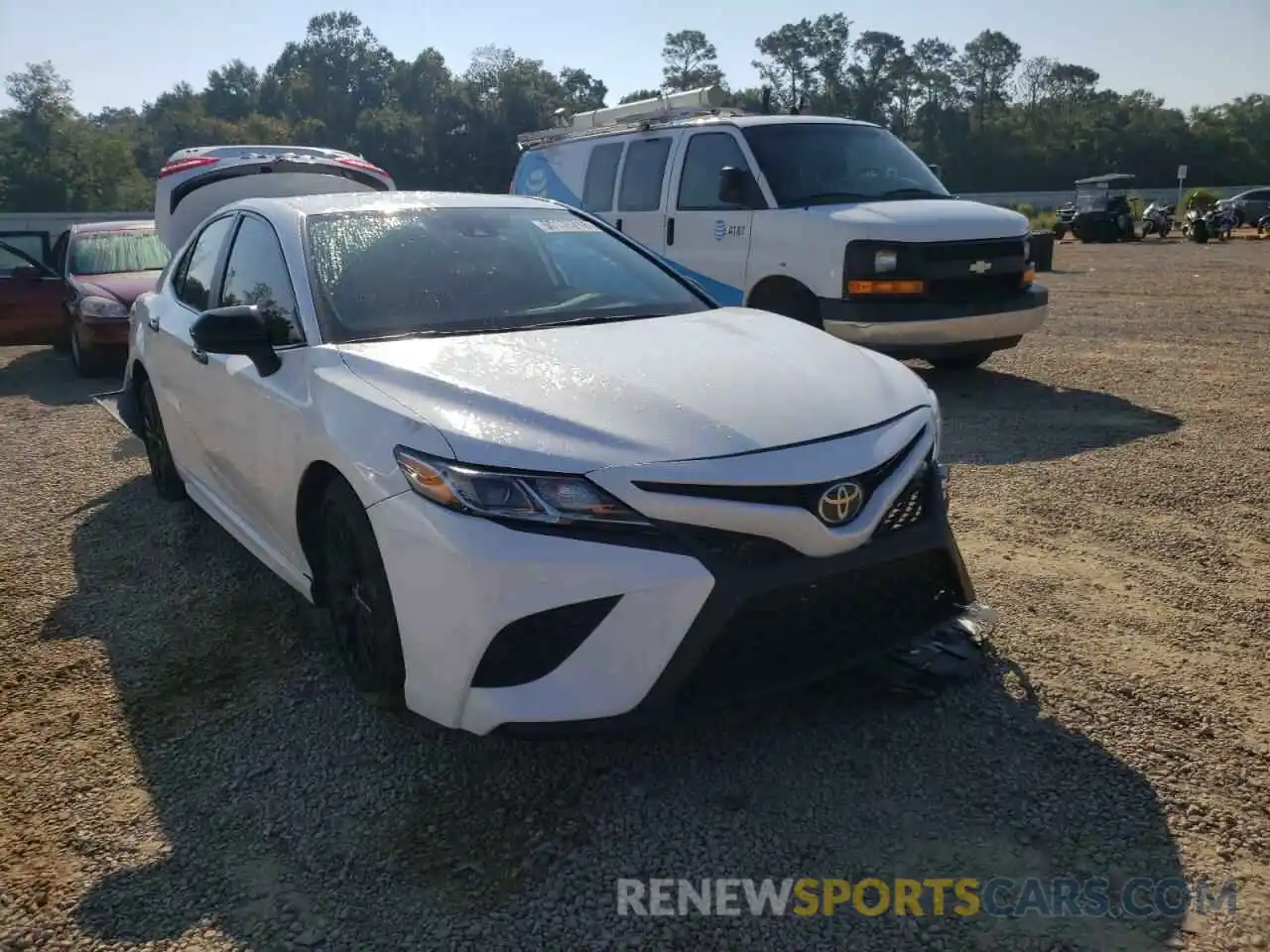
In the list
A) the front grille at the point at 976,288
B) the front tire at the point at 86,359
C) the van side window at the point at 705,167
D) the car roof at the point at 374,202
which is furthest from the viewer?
the front tire at the point at 86,359

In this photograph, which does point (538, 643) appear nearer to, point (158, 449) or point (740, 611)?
point (740, 611)

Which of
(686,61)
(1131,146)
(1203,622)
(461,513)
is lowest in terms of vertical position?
(1203,622)

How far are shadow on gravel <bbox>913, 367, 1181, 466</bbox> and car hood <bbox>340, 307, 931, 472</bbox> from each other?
2.81 m

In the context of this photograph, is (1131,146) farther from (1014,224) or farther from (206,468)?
(206,468)

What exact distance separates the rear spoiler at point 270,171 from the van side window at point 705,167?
235 cm

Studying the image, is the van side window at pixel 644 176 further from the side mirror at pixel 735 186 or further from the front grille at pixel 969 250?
the front grille at pixel 969 250

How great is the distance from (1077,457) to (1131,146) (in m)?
78.4

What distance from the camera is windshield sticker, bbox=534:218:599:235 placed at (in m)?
4.21

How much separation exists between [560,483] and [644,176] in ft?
21.7

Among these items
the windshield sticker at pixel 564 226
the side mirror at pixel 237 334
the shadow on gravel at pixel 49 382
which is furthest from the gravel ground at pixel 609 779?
the shadow on gravel at pixel 49 382

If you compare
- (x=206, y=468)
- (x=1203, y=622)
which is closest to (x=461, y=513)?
(x=206, y=468)

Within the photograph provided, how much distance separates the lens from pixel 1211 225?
97.1ft

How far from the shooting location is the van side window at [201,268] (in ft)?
14.8

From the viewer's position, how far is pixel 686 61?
102250mm
